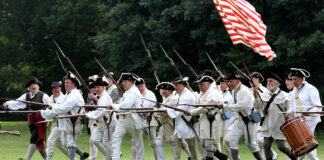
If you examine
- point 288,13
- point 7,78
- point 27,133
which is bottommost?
point 27,133

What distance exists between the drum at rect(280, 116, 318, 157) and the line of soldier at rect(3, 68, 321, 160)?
655 millimetres

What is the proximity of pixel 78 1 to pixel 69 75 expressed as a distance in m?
22.2

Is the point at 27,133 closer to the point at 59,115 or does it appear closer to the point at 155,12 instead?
the point at 155,12

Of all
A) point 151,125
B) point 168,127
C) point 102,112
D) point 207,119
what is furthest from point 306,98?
point 102,112

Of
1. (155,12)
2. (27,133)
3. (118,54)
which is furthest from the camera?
(27,133)

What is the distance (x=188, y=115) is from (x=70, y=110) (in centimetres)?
293

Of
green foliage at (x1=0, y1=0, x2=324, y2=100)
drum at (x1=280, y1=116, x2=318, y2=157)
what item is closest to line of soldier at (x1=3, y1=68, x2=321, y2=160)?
drum at (x1=280, y1=116, x2=318, y2=157)

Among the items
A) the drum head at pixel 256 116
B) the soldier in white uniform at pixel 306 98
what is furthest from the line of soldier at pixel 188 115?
the drum head at pixel 256 116

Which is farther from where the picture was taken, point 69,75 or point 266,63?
point 266,63

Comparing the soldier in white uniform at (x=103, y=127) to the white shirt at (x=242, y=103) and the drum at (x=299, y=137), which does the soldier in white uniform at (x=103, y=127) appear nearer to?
the white shirt at (x=242, y=103)

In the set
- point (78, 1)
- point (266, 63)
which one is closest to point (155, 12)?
point (266, 63)

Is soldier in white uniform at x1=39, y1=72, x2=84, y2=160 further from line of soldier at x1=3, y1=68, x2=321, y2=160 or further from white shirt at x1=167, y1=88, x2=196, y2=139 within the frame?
white shirt at x1=167, y1=88, x2=196, y2=139

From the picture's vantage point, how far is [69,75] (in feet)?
47.7

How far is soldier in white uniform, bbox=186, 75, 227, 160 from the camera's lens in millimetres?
13016
